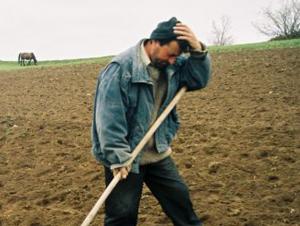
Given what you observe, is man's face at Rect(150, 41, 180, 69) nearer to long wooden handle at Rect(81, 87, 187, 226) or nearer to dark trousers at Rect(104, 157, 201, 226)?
long wooden handle at Rect(81, 87, 187, 226)

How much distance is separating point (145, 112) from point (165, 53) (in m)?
0.38

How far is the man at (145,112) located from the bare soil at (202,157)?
135 cm

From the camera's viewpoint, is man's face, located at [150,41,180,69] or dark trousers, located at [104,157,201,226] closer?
man's face, located at [150,41,180,69]

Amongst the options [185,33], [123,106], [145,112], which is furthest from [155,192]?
[185,33]

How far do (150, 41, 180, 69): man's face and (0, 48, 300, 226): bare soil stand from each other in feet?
6.51

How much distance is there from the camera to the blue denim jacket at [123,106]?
2.88 meters

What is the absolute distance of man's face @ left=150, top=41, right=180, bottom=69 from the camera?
2.95 meters

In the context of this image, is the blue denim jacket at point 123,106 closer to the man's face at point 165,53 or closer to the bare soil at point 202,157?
the man's face at point 165,53

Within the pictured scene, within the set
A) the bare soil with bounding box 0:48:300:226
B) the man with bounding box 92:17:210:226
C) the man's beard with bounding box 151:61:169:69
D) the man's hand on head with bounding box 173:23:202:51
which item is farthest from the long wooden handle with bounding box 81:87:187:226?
the bare soil with bounding box 0:48:300:226

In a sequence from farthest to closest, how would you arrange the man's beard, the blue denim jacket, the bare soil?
1. the bare soil
2. the man's beard
3. the blue denim jacket

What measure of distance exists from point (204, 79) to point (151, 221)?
182 cm

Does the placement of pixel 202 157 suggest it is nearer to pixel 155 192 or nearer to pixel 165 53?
pixel 155 192

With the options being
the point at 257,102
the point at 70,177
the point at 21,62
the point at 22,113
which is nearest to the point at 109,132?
the point at 70,177

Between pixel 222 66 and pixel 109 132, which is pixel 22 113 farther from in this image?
pixel 109 132
